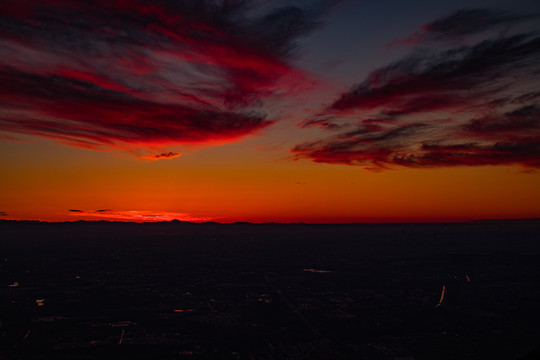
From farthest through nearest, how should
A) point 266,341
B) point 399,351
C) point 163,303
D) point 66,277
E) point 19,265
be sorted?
point 19,265, point 66,277, point 163,303, point 266,341, point 399,351

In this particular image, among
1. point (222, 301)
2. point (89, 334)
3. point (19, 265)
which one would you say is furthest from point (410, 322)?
point (19, 265)

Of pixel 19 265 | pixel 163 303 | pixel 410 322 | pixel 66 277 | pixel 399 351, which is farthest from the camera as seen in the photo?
pixel 19 265

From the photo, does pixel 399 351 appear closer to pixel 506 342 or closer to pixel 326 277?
pixel 506 342

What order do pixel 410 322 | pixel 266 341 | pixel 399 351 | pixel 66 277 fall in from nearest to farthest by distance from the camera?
pixel 399 351 < pixel 266 341 < pixel 410 322 < pixel 66 277

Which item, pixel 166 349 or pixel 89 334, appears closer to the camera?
pixel 166 349

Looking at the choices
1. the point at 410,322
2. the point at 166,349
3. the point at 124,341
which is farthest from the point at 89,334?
the point at 410,322

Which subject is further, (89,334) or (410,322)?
(410,322)

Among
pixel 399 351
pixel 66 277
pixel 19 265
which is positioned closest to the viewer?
pixel 399 351

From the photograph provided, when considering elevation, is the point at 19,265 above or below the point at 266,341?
above

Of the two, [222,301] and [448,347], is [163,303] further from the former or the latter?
[448,347]
